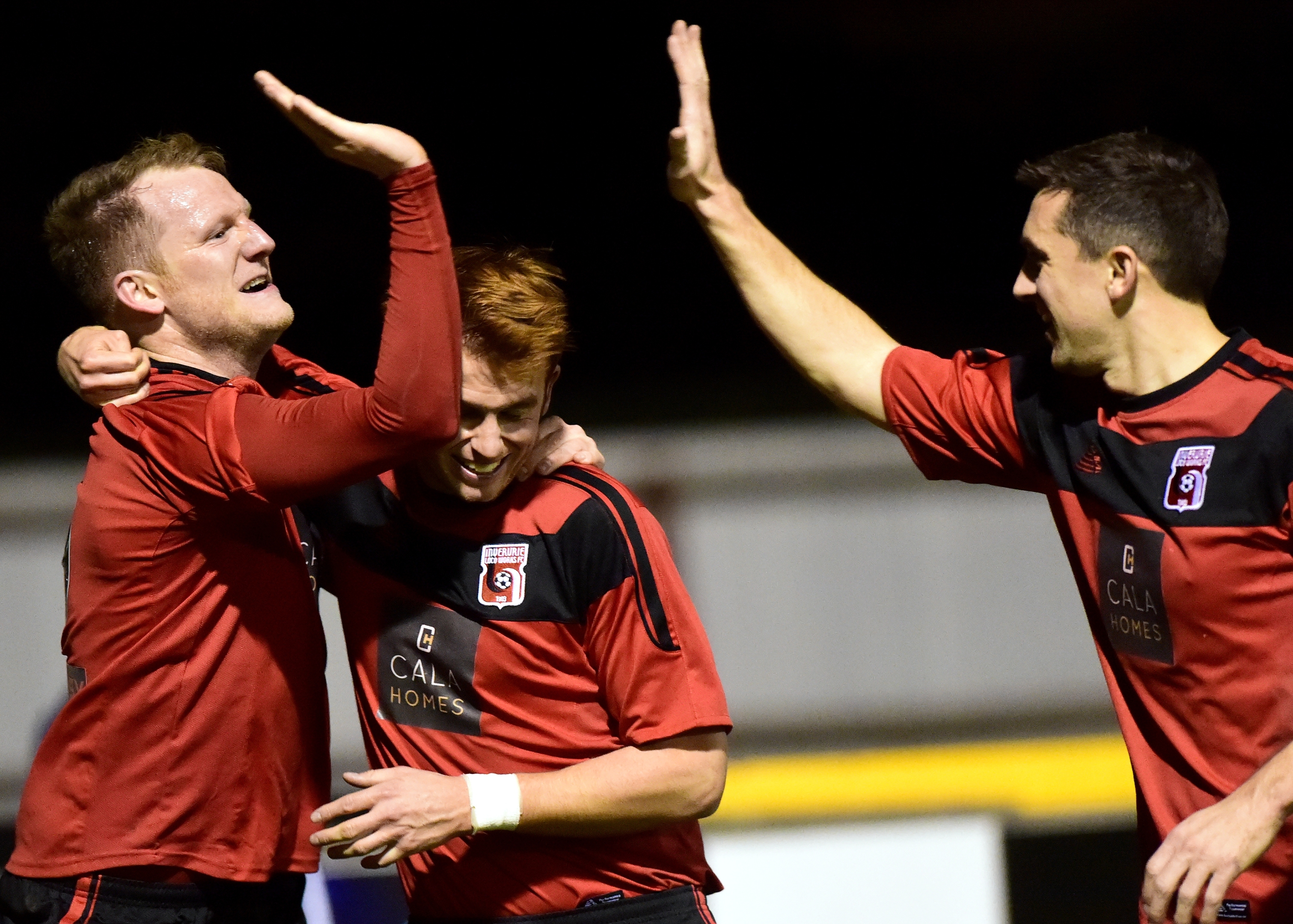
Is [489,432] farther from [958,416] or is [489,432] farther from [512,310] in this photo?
[958,416]

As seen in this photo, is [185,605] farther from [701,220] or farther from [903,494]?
[903,494]

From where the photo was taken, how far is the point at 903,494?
5.12 meters

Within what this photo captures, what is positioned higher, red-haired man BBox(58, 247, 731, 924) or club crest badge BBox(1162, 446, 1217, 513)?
club crest badge BBox(1162, 446, 1217, 513)

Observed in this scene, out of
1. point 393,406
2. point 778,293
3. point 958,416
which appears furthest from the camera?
point 778,293

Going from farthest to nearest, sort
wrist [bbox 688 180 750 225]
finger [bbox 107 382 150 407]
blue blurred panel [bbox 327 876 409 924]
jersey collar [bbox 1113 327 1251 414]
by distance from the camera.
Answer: blue blurred panel [bbox 327 876 409 924] < wrist [bbox 688 180 750 225] < jersey collar [bbox 1113 327 1251 414] < finger [bbox 107 382 150 407]

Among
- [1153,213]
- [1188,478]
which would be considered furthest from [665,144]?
[1188,478]

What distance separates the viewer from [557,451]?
7.30 feet

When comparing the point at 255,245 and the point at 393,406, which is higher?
the point at 255,245

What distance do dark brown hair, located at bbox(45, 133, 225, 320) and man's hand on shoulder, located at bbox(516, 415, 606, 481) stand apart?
61 centimetres

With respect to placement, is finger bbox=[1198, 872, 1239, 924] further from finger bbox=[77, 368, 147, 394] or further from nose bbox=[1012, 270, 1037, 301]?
finger bbox=[77, 368, 147, 394]

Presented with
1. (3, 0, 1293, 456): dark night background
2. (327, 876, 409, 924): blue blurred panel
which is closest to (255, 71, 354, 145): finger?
(327, 876, 409, 924): blue blurred panel

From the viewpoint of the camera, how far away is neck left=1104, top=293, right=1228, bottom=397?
2.19m

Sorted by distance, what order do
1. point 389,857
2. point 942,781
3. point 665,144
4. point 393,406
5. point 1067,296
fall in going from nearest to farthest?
1. point 393,406
2. point 389,857
3. point 1067,296
4. point 942,781
5. point 665,144

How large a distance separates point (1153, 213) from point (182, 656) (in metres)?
1.59
